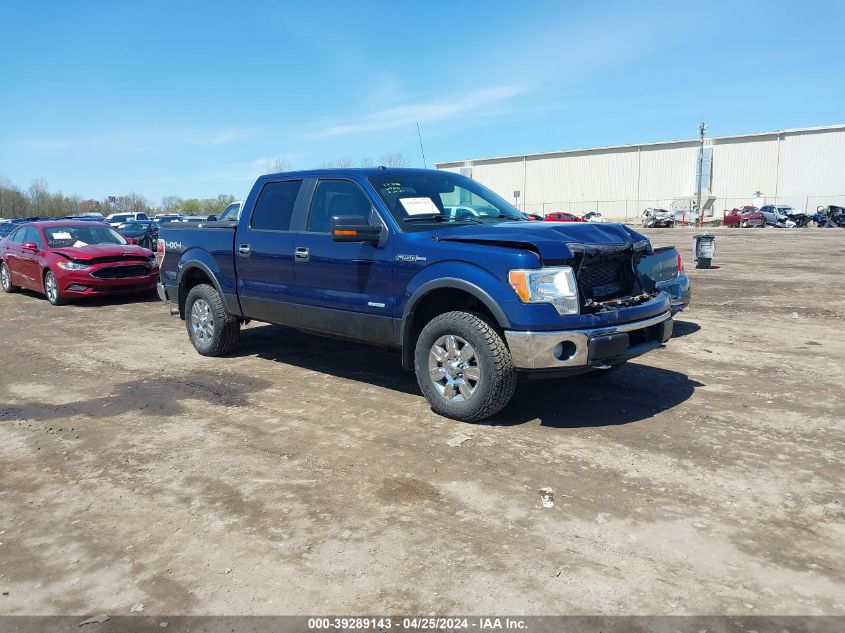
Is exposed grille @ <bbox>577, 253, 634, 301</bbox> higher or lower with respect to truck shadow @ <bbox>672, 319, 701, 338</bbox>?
higher

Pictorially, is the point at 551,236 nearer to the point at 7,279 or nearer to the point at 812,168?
the point at 7,279

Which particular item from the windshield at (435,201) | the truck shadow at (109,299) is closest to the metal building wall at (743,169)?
the truck shadow at (109,299)

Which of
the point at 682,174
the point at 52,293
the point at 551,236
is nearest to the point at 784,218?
the point at 682,174

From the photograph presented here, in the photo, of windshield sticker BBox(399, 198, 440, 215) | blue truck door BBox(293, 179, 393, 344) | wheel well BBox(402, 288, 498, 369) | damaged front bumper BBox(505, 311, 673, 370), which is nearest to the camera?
damaged front bumper BBox(505, 311, 673, 370)

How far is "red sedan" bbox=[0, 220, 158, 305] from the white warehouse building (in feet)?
157

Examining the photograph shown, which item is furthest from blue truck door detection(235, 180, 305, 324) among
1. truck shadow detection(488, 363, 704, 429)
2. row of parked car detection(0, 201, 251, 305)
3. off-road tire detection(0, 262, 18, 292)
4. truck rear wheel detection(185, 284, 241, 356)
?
off-road tire detection(0, 262, 18, 292)

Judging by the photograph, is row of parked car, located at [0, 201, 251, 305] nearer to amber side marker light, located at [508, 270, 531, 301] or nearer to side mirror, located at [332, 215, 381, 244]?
side mirror, located at [332, 215, 381, 244]

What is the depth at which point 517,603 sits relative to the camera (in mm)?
2740

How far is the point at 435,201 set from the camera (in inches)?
228

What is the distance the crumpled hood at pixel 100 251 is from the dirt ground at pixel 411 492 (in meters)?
5.61

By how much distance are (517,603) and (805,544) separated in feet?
5.03

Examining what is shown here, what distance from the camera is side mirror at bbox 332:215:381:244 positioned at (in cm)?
521

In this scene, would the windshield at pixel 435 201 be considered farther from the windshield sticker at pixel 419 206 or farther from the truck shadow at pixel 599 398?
the truck shadow at pixel 599 398

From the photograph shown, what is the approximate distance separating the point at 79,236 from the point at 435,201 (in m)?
9.78
